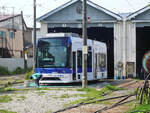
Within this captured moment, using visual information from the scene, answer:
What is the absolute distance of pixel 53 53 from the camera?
1850cm

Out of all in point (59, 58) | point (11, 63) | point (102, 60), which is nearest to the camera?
point (59, 58)

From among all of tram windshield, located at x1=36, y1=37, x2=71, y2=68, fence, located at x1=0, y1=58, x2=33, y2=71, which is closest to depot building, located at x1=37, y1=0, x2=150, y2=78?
fence, located at x1=0, y1=58, x2=33, y2=71

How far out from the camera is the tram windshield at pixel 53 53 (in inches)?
720

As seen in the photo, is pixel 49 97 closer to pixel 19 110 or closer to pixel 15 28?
pixel 19 110

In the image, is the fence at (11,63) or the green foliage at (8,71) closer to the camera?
the green foliage at (8,71)

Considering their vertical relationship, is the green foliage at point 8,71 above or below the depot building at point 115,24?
below

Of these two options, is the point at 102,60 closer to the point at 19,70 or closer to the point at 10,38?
the point at 19,70

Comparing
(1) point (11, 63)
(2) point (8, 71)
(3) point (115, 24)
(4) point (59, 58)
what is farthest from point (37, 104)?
(1) point (11, 63)

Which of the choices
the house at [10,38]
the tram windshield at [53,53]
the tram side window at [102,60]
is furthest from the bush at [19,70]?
the tram windshield at [53,53]

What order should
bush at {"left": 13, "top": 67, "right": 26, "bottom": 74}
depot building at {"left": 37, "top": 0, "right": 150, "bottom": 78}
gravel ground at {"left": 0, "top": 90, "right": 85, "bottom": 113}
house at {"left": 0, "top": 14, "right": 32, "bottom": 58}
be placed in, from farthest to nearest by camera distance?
house at {"left": 0, "top": 14, "right": 32, "bottom": 58} < bush at {"left": 13, "top": 67, "right": 26, "bottom": 74} < depot building at {"left": 37, "top": 0, "right": 150, "bottom": 78} < gravel ground at {"left": 0, "top": 90, "right": 85, "bottom": 113}

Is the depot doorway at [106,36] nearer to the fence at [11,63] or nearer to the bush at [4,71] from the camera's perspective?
the bush at [4,71]

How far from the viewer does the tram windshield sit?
18.3 m

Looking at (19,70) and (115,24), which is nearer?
(115,24)

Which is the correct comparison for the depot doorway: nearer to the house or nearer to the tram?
the tram
